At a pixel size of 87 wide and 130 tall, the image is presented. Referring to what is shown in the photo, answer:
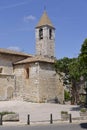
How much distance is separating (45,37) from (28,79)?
20.6 meters

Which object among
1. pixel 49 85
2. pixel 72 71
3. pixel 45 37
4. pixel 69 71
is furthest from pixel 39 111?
pixel 45 37

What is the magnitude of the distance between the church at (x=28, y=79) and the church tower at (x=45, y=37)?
639 inches

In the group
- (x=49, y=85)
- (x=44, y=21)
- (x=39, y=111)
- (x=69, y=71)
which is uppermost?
(x=44, y=21)

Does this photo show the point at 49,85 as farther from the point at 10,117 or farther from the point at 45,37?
the point at 45,37

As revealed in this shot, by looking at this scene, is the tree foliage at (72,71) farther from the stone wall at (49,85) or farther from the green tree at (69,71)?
the stone wall at (49,85)

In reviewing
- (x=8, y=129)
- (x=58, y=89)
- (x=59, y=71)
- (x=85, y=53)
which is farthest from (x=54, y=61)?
(x=8, y=129)

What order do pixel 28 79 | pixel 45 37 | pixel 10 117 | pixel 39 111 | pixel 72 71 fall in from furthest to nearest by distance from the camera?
pixel 45 37 < pixel 28 79 < pixel 72 71 < pixel 39 111 < pixel 10 117

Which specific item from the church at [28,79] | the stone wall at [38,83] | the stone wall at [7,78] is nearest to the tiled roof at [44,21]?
the church at [28,79]

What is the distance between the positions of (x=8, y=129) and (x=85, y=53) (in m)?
7.99

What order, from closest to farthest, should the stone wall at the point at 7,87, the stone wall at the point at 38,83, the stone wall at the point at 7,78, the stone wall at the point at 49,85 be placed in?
the stone wall at the point at 38,83 < the stone wall at the point at 49,85 < the stone wall at the point at 7,87 < the stone wall at the point at 7,78

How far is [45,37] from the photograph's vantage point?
58469 mm

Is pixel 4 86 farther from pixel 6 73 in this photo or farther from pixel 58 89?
pixel 58 89

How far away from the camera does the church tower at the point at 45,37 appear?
58.5 metres

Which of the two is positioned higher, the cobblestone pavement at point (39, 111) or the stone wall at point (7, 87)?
the stone wall at point (7, 87)
